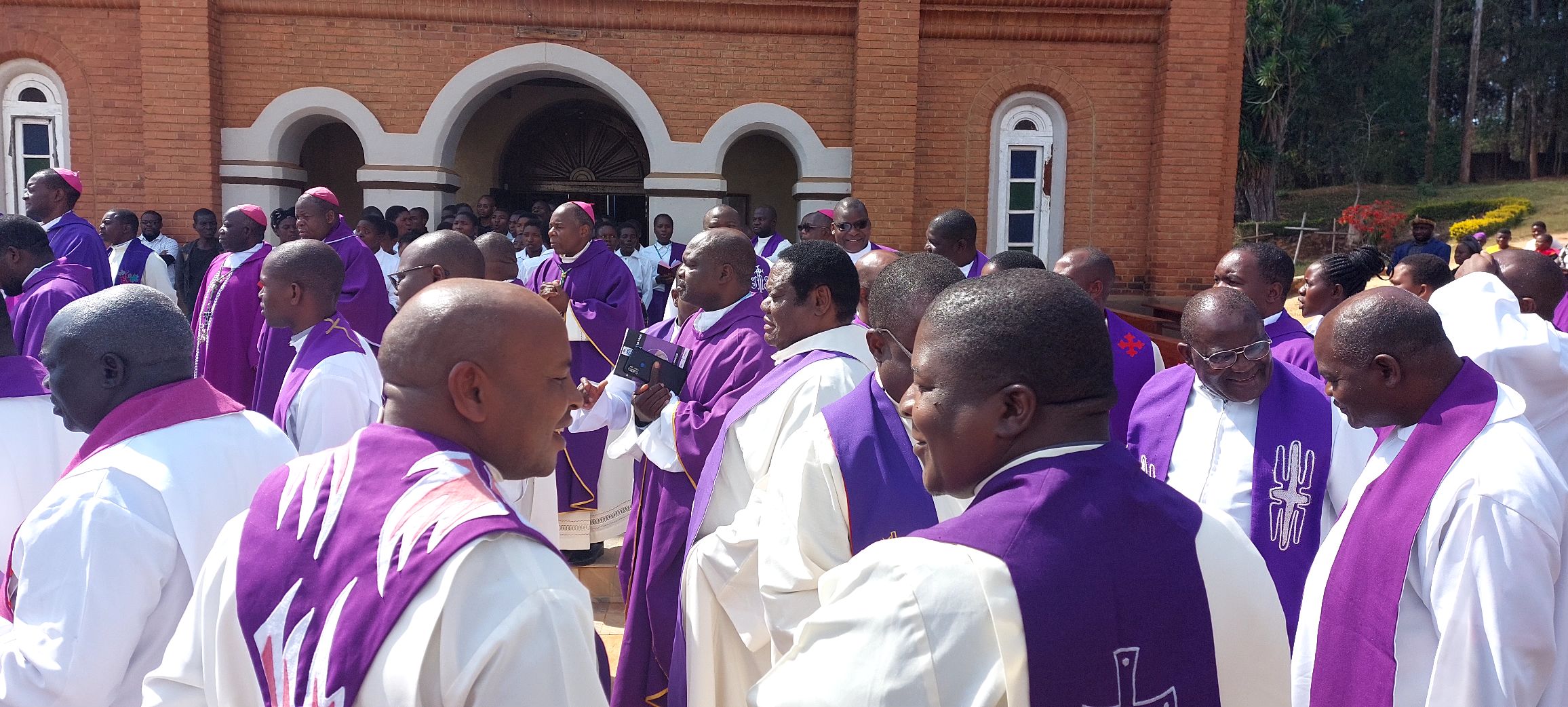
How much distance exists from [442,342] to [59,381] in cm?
123

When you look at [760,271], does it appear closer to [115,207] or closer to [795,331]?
[795,331]

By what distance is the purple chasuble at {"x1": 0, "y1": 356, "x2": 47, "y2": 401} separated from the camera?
2.94m

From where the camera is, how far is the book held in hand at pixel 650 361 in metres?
3.90

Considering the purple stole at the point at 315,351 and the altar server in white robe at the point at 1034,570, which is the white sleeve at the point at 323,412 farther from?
the altar server in white robe at the point at 1034,570

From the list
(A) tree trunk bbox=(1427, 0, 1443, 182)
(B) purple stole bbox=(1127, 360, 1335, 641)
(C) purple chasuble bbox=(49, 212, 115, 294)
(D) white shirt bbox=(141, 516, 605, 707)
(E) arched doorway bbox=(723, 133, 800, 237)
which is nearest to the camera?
(D) white shirt bbox=(141, 516, 605, 707)

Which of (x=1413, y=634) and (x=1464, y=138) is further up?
(x=1464, y=138)

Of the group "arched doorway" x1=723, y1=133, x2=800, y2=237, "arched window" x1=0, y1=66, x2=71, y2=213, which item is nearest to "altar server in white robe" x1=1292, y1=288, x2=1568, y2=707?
"arched window" x1=0, y1=66, x2=71, y2=213

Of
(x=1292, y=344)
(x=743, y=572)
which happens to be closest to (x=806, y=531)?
(x=743, y=572)

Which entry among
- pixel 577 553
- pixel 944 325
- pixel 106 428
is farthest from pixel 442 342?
pixel 577 553

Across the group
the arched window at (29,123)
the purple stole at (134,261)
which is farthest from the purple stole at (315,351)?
the arched window at (29,123)

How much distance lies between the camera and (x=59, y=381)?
241 centimetres

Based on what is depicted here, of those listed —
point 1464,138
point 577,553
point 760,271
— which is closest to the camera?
point 577,553

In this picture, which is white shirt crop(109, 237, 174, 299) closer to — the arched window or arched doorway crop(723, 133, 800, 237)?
the arched window

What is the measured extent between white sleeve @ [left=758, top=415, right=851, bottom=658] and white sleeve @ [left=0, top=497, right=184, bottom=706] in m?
1.32
